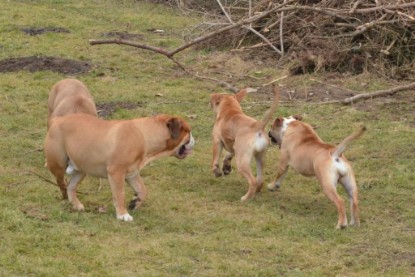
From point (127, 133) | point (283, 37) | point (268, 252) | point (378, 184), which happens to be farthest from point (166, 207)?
point (283, 37)

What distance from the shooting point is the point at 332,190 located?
8.27 metres

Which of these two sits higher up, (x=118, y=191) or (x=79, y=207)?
(x=118, y=191)

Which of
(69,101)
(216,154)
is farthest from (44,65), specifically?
(216,154)

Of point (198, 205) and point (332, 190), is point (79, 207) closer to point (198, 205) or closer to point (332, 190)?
point (198, 205)

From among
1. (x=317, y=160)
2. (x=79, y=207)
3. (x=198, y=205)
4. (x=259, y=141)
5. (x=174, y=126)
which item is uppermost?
(x=174, y=126)

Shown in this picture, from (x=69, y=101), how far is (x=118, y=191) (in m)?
1.95

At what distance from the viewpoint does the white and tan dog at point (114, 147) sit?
26.9 ft

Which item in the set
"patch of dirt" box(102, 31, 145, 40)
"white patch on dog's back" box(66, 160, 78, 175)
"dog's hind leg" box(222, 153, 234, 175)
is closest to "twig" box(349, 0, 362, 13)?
"dog's hind leg" box(222, 153, 234, 175)

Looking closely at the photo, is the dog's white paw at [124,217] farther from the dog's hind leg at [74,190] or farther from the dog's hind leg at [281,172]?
the dog's hind leg at [281,172]

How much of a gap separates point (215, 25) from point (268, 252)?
30.0 feet

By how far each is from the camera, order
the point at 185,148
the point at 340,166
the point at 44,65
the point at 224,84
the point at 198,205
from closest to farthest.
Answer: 1. the point at 340,166
2. the point at 185,148
3. the point at 198,205
4. the point at 224,84
5. the point at 44,65

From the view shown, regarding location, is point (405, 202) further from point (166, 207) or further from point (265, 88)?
point (265, 88)

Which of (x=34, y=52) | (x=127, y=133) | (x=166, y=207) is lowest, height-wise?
(x=34, y=52)

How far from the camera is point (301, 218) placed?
857 cm
